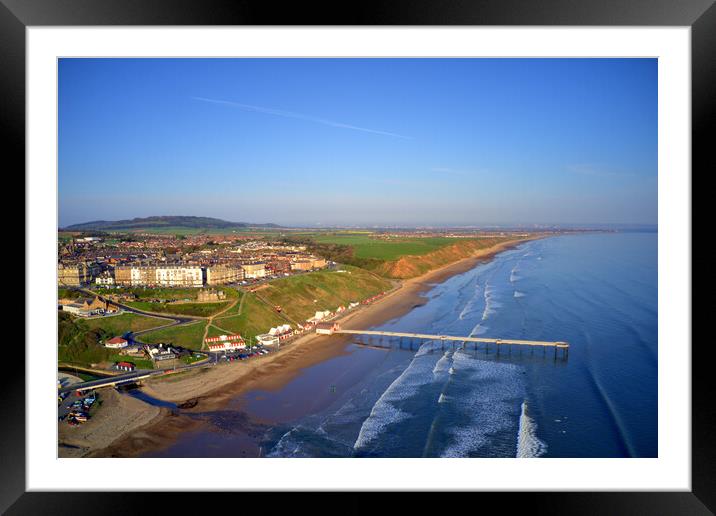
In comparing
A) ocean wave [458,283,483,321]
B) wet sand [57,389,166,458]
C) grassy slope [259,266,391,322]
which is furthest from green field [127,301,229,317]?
ocean wave [458,283,483,321]

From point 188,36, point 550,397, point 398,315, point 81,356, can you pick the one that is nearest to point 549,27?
point 188,36

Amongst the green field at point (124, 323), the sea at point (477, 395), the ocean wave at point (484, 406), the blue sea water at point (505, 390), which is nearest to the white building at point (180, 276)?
the green field at point (124, 323)

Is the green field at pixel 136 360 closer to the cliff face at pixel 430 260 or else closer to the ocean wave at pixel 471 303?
the ocean wave at pixel 471 303

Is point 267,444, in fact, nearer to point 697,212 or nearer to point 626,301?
point 697,212

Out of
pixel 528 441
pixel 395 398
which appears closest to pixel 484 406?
pixel 528 441

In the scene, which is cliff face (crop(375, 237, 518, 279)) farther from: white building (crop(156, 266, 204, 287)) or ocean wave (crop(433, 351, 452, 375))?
ocean wave (crop(433, 351, 452, 375))
